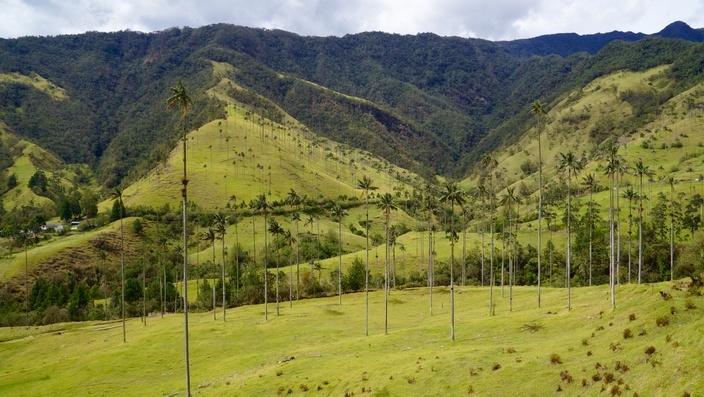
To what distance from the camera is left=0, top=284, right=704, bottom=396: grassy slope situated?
34.9 meters

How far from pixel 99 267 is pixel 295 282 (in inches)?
3678

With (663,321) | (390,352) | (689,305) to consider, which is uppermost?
(689,305)

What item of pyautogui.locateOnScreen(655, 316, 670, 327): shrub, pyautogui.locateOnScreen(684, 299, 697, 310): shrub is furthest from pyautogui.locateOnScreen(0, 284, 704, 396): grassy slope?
pyautogui.locateOnScreen(655, 316, 670, 327): shrub

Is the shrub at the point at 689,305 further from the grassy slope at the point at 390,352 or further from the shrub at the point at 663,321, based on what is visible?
the shrub at the point at 663,321

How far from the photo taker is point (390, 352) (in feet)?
188

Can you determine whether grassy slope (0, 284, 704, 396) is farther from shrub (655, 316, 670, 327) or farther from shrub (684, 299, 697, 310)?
shrub (655, 316, 670, 327)

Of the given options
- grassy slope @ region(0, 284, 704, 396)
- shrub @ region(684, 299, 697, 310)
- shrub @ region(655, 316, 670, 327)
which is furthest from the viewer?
shrub @ region(684, 299, 697, 310)

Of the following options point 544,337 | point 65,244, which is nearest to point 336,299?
point 544,337

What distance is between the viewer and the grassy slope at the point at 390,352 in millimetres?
34938

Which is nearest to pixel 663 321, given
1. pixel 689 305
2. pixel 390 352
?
pixel 689 305

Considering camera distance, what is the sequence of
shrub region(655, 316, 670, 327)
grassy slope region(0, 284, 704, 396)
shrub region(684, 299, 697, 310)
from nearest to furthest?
grassy slope region(0, 284, 704, 396) < shrub region(655, 316, 670, 327) < shrub region(684, 299, 697, 310)

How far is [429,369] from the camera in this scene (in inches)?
1730

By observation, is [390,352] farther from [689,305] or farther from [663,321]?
[689,305]

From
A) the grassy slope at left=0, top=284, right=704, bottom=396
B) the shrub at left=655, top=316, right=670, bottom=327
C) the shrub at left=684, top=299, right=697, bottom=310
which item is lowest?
the grassy slope at left=0, top=284, right=704, bottom=396
